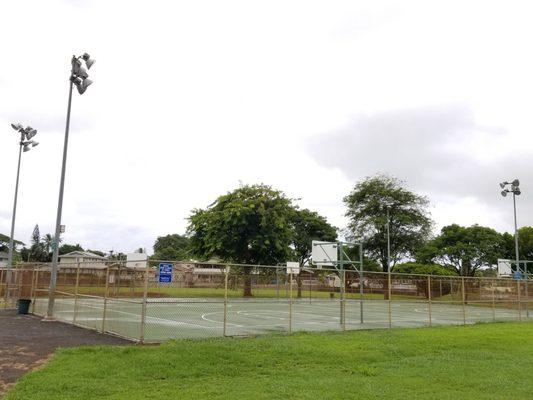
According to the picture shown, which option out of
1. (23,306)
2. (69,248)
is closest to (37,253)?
(69,248)

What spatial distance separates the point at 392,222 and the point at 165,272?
2034 inches

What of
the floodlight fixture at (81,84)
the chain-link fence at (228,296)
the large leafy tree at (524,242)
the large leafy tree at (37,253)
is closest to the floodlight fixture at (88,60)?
the floodlight fixture at (81,84)

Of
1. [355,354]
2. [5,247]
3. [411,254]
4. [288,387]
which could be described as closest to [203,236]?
[411,254]

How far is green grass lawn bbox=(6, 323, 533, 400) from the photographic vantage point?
890cm

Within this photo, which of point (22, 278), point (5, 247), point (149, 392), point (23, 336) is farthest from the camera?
point (5, 247)

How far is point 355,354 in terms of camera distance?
508 inches

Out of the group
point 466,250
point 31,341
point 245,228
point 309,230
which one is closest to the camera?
point 31,341

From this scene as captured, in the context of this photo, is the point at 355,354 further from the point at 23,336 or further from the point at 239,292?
A: the point at 23,336

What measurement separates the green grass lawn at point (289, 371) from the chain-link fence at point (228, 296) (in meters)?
2.18

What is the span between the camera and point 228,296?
16094mm

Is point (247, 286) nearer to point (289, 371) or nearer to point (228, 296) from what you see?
point (228, 296)

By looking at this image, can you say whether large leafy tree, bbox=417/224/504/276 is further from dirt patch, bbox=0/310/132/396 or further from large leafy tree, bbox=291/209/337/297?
dirt patch, bbox=0/310/132/396

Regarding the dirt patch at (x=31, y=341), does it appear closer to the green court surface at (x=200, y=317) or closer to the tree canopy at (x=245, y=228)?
the green court surface at (x=200, y=317)

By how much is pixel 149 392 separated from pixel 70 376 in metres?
1.84
